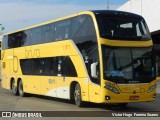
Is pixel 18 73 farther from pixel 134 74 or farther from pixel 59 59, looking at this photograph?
pixel 134 74

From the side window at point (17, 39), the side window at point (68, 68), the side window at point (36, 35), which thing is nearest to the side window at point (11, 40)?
the side window at point (17, 39)

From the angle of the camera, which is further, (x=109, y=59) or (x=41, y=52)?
(x=41, y=52)

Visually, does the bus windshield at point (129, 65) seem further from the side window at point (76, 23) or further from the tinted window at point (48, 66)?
the tinted window at point (48, 66)

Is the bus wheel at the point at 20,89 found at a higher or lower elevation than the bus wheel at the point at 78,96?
lower

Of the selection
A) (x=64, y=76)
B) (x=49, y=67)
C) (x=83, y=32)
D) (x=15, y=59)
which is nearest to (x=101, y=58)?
(x=83, y=32)

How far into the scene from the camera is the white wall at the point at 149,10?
4050cm

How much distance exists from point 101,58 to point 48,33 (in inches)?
225

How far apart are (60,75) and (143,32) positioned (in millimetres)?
4321

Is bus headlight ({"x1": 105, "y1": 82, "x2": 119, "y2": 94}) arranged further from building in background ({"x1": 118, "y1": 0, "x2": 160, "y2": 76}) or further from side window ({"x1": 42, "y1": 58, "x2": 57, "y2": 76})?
building in background ({"x1": 118, "y1": 0, "x2": 160, "y2": 76})

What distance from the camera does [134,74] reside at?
16.1 m

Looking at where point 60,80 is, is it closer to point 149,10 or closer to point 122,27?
point 122,27

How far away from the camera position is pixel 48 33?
2086 cm

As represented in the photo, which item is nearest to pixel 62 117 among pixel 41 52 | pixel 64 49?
pixel 64 49

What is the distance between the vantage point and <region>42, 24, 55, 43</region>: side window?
20.4m
